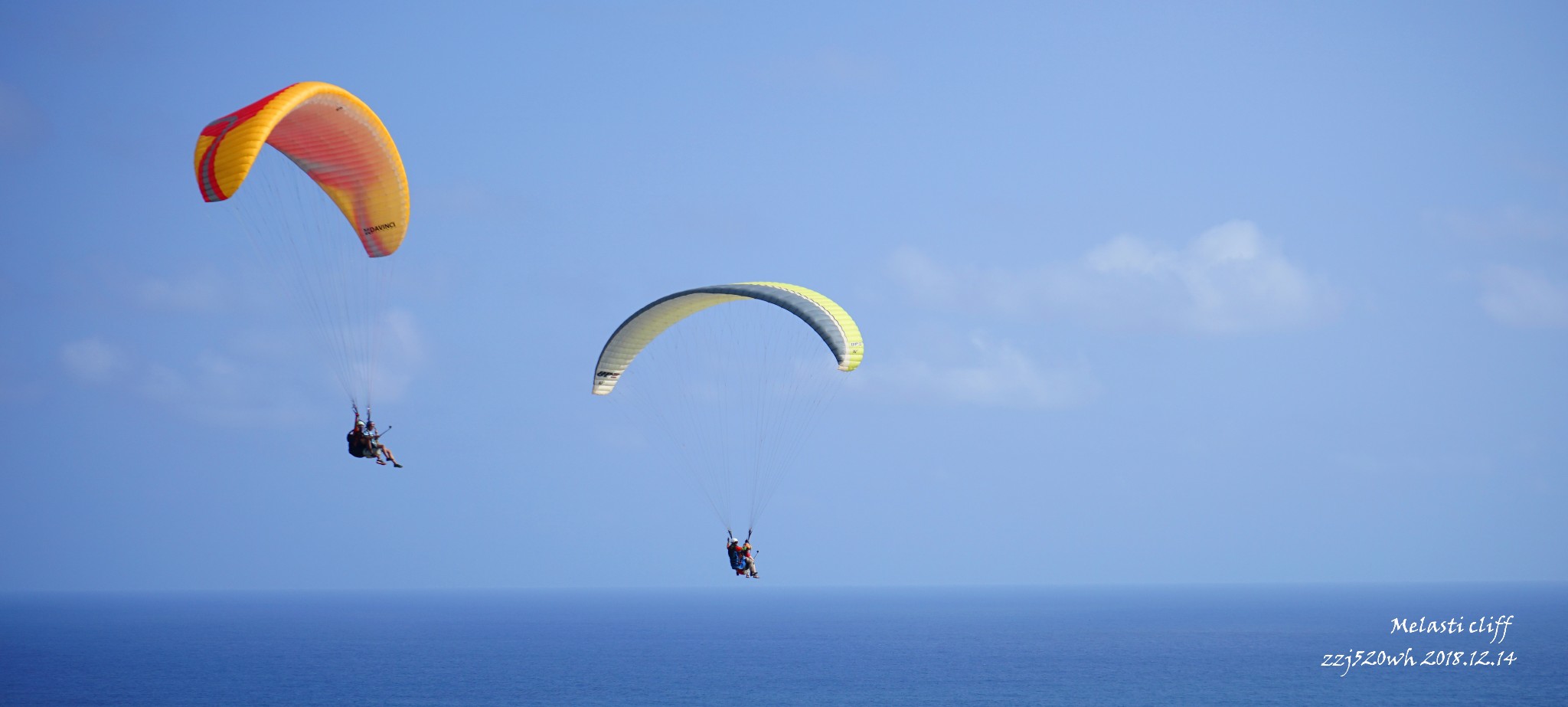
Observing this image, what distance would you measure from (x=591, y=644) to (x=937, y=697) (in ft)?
183

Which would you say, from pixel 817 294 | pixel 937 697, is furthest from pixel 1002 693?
pixel 817 294

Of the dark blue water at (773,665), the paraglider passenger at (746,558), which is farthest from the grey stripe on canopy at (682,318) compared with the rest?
the dark blue water at (773,665)

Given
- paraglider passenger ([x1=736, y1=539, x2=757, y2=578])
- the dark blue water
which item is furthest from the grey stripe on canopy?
the dark blue water

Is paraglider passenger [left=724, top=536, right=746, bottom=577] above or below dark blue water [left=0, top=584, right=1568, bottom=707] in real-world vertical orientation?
below

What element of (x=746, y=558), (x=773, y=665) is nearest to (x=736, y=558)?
(x=746, y=558)

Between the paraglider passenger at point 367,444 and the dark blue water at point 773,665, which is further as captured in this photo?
the dark blue water at point 773,665

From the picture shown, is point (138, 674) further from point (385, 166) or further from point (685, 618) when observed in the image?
point (685, 618)

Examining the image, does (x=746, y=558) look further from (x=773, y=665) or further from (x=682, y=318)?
(x=773, y=665)

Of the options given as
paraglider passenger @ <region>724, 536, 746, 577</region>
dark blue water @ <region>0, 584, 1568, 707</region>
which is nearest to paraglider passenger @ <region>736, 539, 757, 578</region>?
paraglider passenger @ <region>724, 536, 746, 577</region>

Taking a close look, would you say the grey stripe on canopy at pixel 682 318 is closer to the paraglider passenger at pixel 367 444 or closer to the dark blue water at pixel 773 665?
the paraglider passenger at pixel 367 444

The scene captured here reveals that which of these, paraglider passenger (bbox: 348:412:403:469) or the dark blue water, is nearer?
paraglider passenger (bbox: 348:412:403:469)

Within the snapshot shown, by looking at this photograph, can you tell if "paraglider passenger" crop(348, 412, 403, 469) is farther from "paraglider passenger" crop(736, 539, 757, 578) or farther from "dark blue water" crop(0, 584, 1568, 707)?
"dark blue water" crop(0, 584, 1568, 707)

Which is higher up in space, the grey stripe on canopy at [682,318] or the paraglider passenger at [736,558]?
the grey stripe on canopy at [682,318]

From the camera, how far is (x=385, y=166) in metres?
23.8
